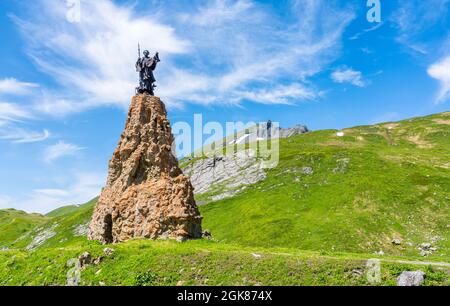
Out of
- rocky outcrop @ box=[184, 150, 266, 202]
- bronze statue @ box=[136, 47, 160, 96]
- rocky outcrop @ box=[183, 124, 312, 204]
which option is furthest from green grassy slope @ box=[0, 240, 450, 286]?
rocky outcrop @ box=[184, 150, 266, 202]

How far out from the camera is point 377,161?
98.5 metres

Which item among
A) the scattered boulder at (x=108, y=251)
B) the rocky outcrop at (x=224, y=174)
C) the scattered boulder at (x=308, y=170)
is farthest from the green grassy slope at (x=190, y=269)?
the scattered boulder at (x=308, y=170)

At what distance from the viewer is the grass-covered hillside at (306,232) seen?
911 inches

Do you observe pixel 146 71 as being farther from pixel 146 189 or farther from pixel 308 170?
pixel 308 170

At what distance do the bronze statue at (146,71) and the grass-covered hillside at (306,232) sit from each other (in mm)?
15355

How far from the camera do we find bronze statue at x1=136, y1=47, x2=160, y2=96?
37.2 meters

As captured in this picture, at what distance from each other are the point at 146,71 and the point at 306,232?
4203 cm

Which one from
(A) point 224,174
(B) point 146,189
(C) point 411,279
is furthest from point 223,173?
(C) point 411,279

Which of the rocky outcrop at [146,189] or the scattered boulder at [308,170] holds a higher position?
the scattered boulder at [308,170]

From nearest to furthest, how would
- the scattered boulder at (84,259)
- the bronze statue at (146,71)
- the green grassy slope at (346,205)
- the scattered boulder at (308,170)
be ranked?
the scattered boulder at (84,259) → the bronze statue at (146,71) → the green grassy slope at (346,205) → the scattered boulder at (308,170)

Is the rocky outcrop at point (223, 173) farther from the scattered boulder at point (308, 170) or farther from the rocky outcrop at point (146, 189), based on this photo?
the rocky outcrop at point (146, 189)

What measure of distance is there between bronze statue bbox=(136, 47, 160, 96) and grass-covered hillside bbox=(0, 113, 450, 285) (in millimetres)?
15355

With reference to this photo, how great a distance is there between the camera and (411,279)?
67.1ft
